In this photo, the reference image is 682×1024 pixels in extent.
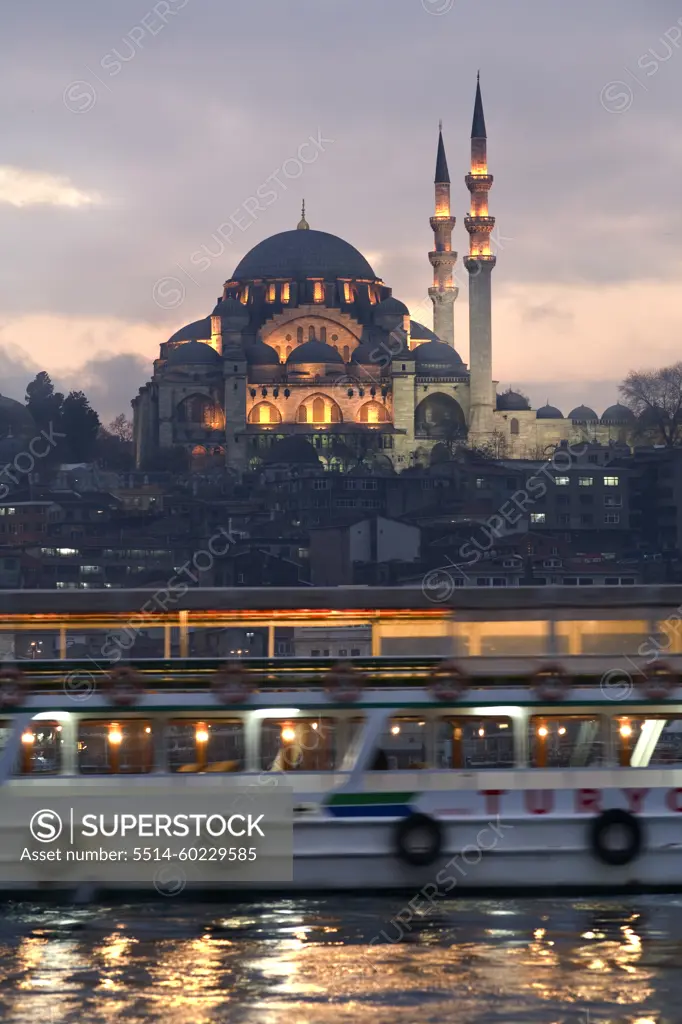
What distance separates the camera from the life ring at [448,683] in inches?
606

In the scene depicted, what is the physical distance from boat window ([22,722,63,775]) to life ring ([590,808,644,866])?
4131mm

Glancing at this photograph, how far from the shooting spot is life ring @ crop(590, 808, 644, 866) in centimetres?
1540

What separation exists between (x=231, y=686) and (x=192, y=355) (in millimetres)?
120345

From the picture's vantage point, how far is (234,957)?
13.8m

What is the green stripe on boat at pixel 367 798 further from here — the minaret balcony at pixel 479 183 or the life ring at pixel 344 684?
the minaret balcony at pixel 479 183

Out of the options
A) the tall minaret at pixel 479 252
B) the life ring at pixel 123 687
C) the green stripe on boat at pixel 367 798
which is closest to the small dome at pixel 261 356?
the tall minaret at pixel 479 252

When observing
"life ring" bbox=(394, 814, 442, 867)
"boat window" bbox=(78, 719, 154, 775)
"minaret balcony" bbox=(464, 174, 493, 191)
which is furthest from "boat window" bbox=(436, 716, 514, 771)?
"minaret balcony" bbox=(464, 174, 493, 191)

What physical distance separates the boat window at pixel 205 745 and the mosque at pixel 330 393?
106615mm

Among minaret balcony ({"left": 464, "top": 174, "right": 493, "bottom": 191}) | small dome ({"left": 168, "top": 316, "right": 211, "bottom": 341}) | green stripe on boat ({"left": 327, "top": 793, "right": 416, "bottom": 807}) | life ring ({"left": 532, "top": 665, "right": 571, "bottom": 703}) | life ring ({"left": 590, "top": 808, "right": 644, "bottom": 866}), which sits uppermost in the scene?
minaret balcony ({"left": 464, "top": 174, "right": 493, "bottom": 191})

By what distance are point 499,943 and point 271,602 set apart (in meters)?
4.27

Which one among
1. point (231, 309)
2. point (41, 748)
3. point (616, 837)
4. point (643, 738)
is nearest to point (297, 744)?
point (41, 748)

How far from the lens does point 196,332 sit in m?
Answer: 143

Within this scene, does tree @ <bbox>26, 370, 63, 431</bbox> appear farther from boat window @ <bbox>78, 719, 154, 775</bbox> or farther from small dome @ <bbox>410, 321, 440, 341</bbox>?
boat window @ <bbox>78, 719, 154, 775</bbox>

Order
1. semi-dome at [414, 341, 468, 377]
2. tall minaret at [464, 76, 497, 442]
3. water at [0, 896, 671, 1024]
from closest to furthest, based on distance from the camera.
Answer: water at [0, 896, 671, 1024] → tall minaret at [464, 76, 497, 442] → semi-dome at [414, 341, 468, 377]
